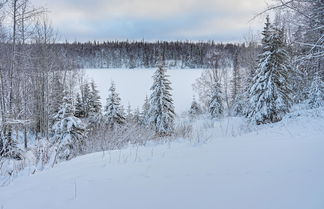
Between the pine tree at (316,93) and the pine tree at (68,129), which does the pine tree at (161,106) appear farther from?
the pine tree at (316,93)

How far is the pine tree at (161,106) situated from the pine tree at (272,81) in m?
5.73

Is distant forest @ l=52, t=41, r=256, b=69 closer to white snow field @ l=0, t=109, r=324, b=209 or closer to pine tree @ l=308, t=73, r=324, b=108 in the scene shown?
pine tree @ l=308, t=73, r=324, b=108

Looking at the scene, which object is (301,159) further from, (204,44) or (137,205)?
(204,44)

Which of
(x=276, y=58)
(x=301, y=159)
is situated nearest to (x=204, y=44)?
(x=276, y=58)

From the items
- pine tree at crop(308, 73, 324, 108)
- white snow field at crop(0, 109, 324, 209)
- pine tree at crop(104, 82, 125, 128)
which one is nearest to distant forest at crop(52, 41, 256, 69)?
pine tree at crop(104, 82, 125, 128)

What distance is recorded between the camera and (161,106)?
15586 mm

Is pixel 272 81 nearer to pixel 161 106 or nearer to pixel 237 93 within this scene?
pixel 161 106

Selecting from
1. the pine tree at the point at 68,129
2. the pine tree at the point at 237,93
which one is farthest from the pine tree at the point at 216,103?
the pine tree at the point at 68,129

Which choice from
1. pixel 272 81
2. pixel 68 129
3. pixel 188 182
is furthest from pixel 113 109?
pixel 188 182

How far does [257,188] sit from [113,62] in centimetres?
8315

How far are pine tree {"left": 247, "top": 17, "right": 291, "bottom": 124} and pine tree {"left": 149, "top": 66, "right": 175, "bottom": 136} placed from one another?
18.8 ft

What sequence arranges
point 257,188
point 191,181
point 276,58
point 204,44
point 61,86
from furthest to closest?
1. point 204,44
2. point 61,86
3. point 276,58
4. point 191,181
5. point 257,188

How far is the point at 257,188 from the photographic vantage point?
254 cm

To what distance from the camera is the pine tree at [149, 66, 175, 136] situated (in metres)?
15.6
